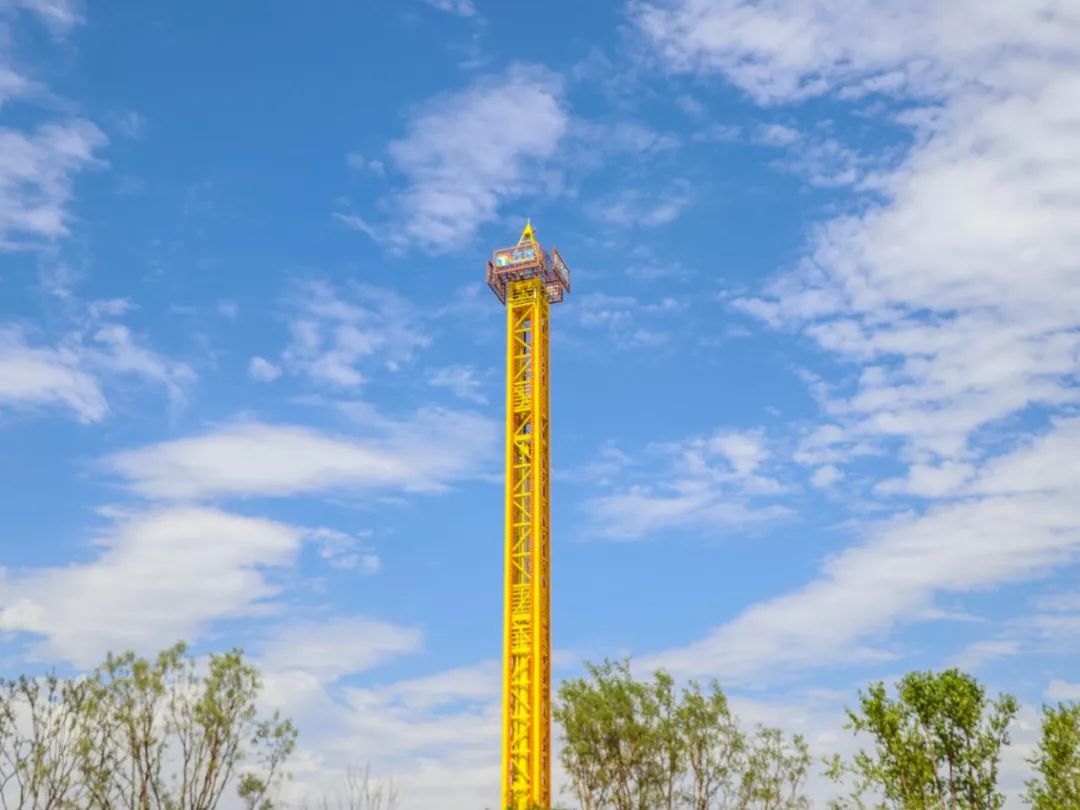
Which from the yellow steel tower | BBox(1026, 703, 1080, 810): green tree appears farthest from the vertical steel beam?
BBox(1026, 703, 1080, 810): green tree

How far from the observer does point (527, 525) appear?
43.4 metres

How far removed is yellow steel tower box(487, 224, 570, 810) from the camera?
40812 millimetres

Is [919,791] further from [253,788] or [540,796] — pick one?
[253,788]

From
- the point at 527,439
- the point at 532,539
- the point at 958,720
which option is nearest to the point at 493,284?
the point at 527,439

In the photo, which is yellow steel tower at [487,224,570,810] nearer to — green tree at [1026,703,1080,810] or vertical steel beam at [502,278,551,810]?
vertical steel beam at [502,278,551,810]

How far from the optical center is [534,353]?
46125 mm

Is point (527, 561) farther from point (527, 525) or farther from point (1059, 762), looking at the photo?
point (1059, 762)

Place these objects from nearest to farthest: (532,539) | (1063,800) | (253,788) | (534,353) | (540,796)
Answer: (1063,800) → (253,788) → (540,796) → (532,539) → (534,353)

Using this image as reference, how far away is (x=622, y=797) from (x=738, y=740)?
5.63 meters

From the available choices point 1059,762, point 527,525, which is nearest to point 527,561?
point 527,525

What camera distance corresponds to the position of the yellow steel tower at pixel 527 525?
40.8m

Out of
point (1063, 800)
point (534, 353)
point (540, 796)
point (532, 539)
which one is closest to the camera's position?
point (1063, 800)

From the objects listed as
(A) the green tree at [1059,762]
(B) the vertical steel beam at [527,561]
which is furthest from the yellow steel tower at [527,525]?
(A) the green tree at [1059,762]

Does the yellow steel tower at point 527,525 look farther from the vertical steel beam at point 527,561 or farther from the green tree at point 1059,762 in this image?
the green tree at point 1059,762
